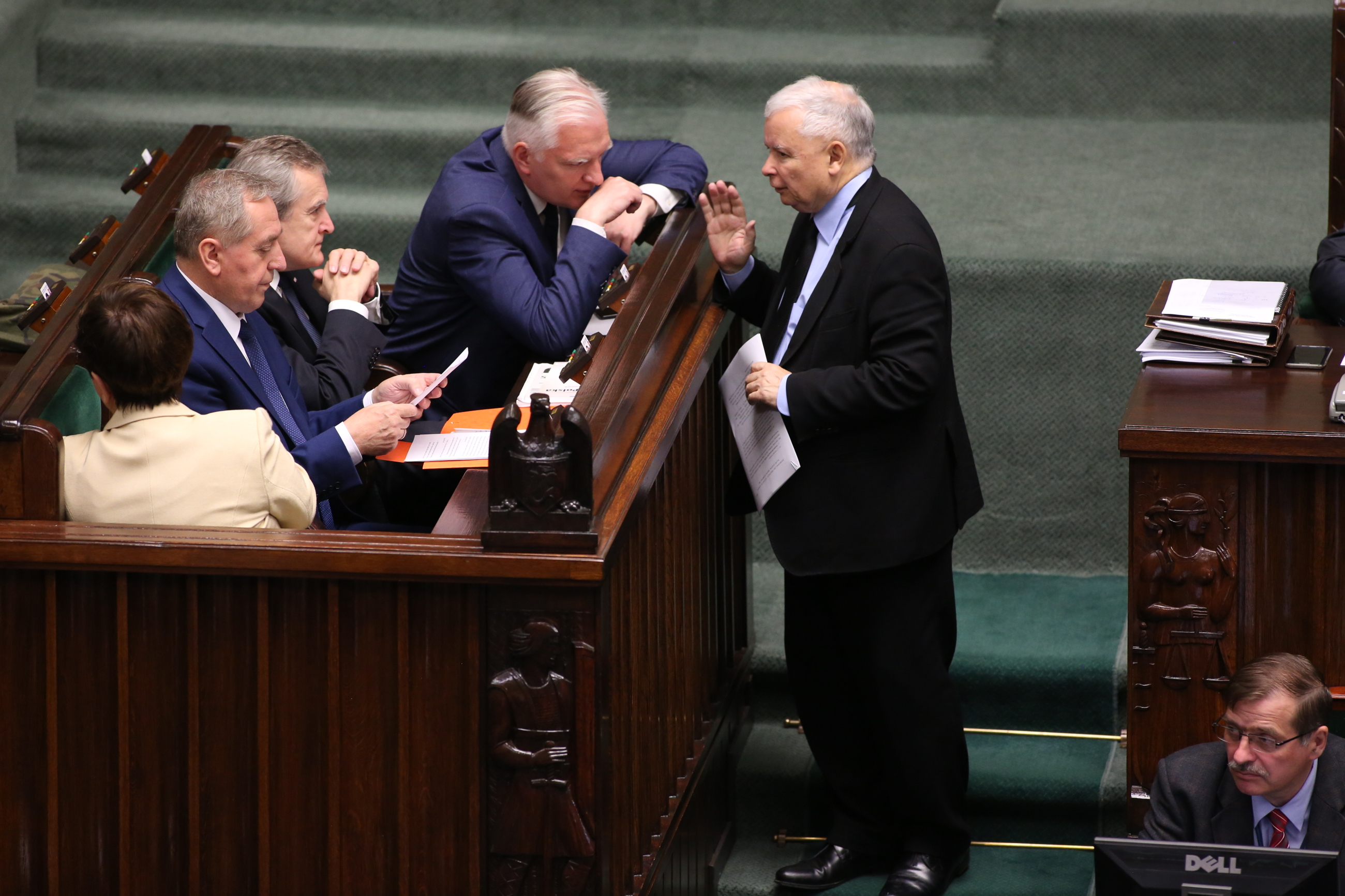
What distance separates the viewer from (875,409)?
10.1 feet

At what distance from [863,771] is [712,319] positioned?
3.07 feet

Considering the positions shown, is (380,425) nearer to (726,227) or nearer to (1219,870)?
(726,227)

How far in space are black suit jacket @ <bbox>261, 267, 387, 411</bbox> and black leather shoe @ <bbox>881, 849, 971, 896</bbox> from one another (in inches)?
55.3

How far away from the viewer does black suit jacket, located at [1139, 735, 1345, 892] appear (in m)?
2.86

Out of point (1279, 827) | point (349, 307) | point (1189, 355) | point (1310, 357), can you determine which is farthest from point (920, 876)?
point (349, 307)

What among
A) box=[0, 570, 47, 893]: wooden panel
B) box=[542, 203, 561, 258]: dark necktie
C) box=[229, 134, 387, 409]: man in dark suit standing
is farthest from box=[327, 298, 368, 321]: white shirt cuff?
box=[0, 570, 47, 893]: wooden panel

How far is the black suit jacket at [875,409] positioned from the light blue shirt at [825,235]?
0.9 inches

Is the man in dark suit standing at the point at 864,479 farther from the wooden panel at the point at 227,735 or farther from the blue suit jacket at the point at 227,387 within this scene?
the wooden panel at the point at 227,735

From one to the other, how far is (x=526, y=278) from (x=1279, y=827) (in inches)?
64.7

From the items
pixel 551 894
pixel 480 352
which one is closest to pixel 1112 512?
pixel 480 352

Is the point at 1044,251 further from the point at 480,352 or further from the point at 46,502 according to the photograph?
the point at 46,502

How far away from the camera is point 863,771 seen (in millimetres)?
3480

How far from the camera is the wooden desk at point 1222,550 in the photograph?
301 cm

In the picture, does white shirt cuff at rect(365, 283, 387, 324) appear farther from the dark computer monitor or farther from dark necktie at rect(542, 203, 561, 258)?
the dark computer monitor
